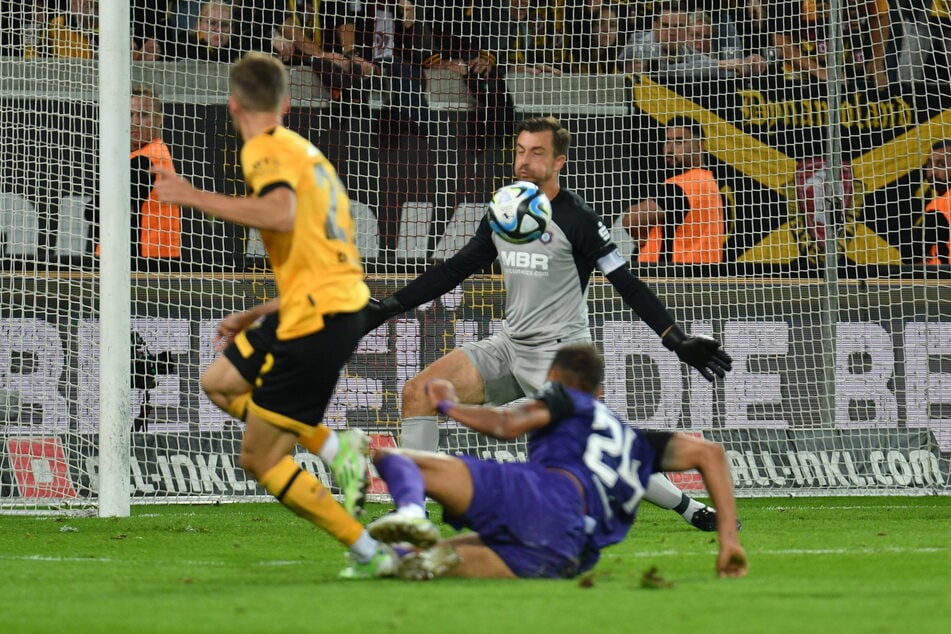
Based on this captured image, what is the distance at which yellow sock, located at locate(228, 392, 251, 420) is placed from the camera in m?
5.36

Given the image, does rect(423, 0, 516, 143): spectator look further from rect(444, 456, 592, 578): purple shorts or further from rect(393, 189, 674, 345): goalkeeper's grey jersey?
rect(444, 456, 592, 578): purple shorts

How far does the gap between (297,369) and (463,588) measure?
1073 mm

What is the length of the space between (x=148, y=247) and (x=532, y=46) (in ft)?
12.3

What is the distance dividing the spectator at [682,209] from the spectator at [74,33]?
180 inches

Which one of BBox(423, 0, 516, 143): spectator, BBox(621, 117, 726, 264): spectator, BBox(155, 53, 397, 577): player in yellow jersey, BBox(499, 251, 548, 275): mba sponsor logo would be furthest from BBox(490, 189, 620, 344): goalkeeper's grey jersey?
BBox(423, 0, 516, 143): spectator

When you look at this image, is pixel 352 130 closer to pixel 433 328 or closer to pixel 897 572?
pixel 433 328

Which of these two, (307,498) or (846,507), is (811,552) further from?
(846,507)

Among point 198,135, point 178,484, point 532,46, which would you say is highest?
point 532,46

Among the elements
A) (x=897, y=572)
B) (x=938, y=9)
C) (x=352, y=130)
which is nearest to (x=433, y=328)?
(x=352, y=130)

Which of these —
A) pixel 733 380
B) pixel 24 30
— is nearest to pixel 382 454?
pixel 24 30

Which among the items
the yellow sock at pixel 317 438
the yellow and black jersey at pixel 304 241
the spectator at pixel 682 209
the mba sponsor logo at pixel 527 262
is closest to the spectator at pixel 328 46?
the spectator at pixel 682 209

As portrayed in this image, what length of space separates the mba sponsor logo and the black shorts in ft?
6.64

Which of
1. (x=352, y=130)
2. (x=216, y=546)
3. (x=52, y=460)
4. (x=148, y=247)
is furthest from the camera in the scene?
(x=352, y=130)

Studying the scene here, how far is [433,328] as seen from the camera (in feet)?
35.9
